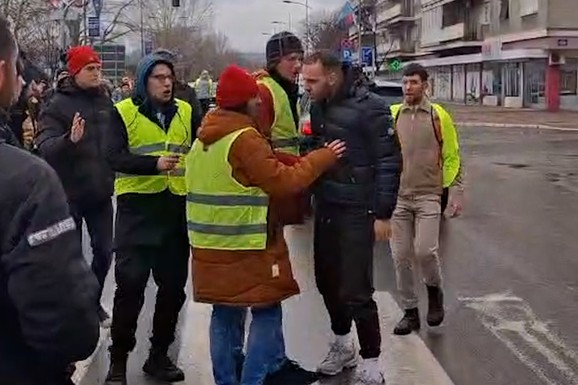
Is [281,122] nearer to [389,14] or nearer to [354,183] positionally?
[354,183]

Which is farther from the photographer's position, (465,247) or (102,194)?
(465,247)

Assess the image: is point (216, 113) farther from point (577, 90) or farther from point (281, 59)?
point (577, 90)

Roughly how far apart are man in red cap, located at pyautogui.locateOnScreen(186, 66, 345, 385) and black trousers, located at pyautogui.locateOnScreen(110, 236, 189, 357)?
29.6 inches

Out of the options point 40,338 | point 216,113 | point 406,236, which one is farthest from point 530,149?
point 40,338

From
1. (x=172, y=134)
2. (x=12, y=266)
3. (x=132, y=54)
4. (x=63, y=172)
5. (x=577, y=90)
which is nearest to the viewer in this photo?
(x=12, y=266)

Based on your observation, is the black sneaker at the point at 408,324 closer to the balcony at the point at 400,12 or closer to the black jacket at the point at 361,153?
the black jacket at the point at 361,153

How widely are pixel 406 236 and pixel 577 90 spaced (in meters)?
47.4

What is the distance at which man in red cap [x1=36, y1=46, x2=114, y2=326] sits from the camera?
6734 millimetres

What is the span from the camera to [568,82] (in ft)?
173

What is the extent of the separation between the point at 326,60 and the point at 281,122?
0.45 m

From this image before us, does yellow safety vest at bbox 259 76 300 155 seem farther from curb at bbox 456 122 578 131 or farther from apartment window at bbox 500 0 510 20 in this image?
apartment window at bbox 500 0 510 20

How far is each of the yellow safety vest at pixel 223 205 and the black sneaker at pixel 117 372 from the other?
1268 mm

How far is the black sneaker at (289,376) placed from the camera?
546 cm

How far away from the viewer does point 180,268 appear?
19.4 feet
